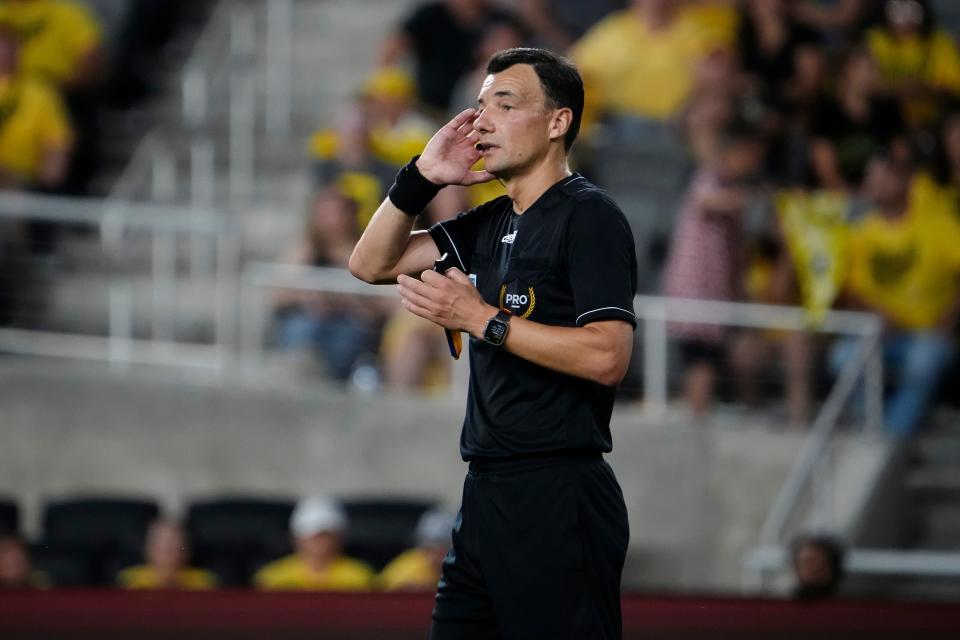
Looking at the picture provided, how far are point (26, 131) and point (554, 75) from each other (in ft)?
25.6

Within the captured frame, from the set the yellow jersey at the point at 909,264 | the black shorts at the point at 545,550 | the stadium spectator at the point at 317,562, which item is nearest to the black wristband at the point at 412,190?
the black shorts at the point at 545,550

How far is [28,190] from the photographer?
36.9ft

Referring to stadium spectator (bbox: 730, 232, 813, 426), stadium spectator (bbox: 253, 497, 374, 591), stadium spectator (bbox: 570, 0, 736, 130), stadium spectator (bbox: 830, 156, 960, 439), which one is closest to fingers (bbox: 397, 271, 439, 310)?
stadium spectator (bbox: 253, 497, 374, 591)

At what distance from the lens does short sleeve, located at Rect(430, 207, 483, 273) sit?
181 inches

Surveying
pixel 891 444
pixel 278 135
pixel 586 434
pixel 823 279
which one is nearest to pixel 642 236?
pixel 823 279

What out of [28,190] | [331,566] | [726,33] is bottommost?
[331,566]

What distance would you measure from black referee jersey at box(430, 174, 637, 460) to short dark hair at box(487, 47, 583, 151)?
0.18 metres

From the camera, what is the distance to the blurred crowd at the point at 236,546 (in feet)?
29.8

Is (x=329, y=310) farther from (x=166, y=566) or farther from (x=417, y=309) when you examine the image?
(x=417, y=309)

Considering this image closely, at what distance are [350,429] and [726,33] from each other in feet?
11.2

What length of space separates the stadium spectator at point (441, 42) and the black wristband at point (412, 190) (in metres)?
7.16

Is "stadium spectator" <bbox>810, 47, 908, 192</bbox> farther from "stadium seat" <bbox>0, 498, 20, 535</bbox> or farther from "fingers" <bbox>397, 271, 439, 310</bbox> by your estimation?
"fingers" <bbox>397, 271, 439, 310</bbox>

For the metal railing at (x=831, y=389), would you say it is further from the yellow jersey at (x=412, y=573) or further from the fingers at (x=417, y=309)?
the fingers at (x=417, y=309)

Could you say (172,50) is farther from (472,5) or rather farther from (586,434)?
(586,434)
